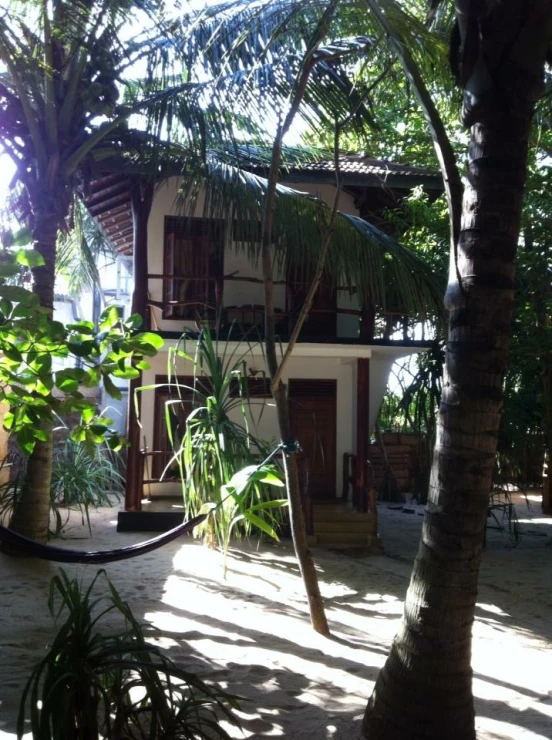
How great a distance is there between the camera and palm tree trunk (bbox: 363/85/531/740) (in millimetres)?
2912

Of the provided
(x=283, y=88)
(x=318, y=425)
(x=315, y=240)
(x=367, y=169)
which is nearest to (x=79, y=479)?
(x=318, y=425)

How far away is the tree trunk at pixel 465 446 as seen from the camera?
2.91 metres

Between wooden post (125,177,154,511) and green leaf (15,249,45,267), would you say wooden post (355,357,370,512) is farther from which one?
green leaf (15,249,45,267)

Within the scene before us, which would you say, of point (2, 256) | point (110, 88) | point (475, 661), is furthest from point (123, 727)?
point (110, 88)

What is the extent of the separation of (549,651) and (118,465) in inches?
397

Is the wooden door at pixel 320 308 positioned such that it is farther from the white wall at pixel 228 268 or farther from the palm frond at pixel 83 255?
the palm frond at pixel 83 255

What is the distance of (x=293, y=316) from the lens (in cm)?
979

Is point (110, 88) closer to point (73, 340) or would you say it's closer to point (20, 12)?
point (20, 12)

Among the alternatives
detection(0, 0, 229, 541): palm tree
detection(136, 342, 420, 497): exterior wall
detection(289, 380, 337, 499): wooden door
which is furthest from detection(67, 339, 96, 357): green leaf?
detection(289, 380, 337, 499): wooden door

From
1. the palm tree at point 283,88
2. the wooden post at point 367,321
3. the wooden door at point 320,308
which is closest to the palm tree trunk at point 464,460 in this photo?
the palm tree at point 283,88

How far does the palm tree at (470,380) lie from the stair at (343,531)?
5771 mm

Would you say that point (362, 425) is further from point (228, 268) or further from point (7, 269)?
Result: point (7, 269)

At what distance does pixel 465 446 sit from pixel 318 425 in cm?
787

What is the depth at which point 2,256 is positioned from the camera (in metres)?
2.63
